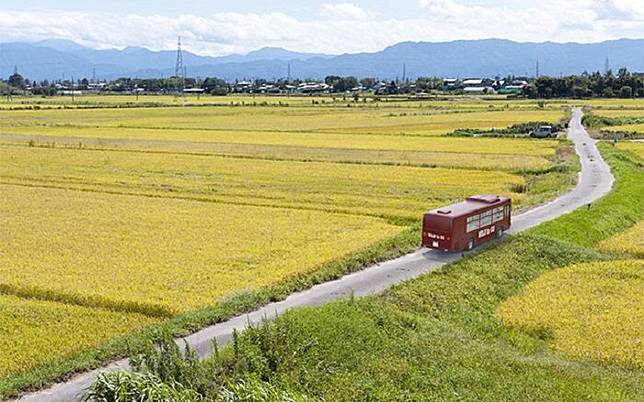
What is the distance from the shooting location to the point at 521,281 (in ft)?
93.0

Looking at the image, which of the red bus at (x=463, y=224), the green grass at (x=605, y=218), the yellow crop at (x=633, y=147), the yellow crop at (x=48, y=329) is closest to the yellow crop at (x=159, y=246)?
the yellow crop at (x=48, y=329)

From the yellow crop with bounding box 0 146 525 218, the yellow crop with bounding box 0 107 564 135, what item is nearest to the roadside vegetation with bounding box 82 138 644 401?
the yellow crop with bounding box 0 146 525 218

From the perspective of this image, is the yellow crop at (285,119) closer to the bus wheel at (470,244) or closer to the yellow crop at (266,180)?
the yellow crop at (266,180)

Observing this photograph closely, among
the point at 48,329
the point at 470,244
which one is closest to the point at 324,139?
the point at 470,244

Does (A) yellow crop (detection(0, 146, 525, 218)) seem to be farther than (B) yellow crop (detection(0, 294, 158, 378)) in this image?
Yes

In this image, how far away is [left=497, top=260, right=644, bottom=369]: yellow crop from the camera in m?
20.5

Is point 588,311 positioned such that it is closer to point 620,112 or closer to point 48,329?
point 48,329

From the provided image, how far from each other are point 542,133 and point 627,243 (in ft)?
179

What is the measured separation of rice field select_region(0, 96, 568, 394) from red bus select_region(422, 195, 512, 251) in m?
1.75

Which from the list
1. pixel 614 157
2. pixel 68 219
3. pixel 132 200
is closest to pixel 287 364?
pixel 68 219

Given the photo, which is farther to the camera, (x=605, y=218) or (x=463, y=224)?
(x=605, y=218)

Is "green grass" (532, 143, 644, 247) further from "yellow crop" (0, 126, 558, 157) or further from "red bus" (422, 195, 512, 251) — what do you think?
"yellow crop" (0, 126, 558, 157)

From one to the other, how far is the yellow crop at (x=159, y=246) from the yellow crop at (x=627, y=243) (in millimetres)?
9771

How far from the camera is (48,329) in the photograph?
20016mm
